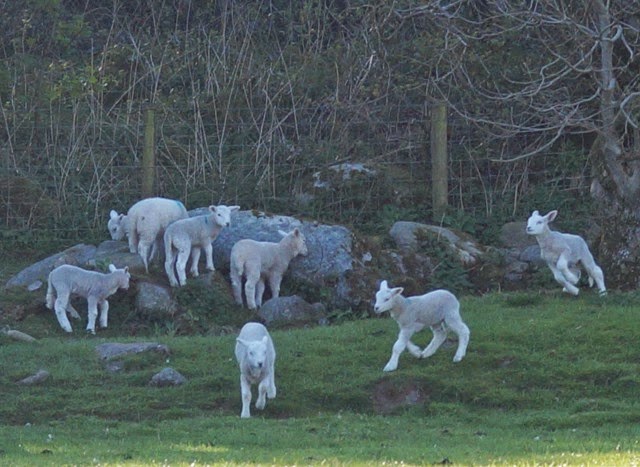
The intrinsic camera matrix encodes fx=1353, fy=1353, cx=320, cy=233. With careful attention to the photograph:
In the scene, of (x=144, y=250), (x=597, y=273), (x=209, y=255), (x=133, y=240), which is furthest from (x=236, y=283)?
(x=597, y=273)

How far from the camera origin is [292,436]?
36.1 feet

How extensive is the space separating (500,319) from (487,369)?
5.50 feet

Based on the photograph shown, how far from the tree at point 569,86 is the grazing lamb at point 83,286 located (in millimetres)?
4699

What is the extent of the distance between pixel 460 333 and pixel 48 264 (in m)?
6.59

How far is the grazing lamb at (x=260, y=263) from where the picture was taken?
671 inches

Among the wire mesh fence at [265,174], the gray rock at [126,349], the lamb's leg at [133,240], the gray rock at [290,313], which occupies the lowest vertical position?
the gray rock at [126,349]

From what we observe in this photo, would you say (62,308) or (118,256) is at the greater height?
(118,256)

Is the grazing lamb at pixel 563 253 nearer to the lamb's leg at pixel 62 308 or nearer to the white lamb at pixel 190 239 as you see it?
the white lamb at pixel 190 239

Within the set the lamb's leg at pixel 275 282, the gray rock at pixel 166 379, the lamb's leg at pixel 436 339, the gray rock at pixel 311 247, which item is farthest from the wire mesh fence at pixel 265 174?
the gray rock at pixel 166 379

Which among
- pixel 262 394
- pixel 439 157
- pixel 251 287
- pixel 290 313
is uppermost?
pixel 439 157

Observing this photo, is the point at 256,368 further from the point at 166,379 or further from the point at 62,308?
the point at 62,308

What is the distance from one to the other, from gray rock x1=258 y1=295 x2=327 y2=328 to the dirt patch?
11.0ft

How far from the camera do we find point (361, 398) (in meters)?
12.9

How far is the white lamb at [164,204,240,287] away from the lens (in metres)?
17.2
